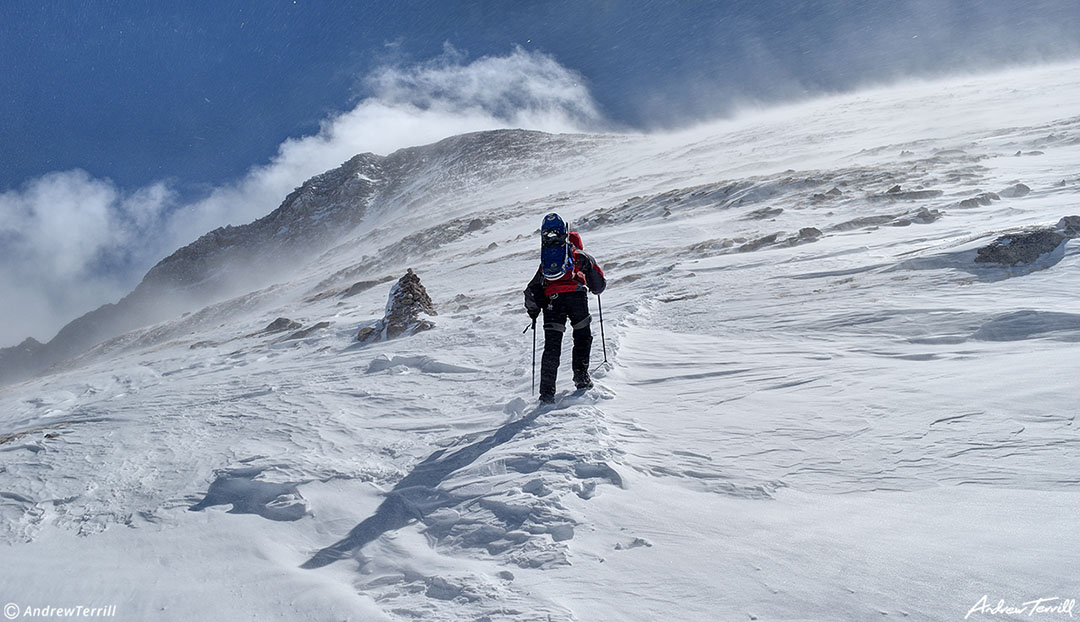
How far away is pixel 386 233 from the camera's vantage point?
6175 cm

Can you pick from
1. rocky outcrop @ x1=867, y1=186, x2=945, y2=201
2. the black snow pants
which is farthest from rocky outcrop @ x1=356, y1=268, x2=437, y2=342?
rocky outcrop @ x1=867, y1=186, x2=945, y2=201

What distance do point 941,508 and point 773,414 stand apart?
194cm

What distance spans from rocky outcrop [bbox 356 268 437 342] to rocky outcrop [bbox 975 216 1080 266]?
32.1 feet

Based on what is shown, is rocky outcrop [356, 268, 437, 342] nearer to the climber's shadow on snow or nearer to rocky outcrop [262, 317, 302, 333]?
rocky outcrop [262, 317, 302, 333]


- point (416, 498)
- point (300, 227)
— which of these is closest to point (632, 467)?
point (416, 498)

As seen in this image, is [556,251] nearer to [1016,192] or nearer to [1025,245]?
[1025,245]

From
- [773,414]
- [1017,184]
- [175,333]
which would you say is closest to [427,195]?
[175,333]

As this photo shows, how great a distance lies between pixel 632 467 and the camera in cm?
480

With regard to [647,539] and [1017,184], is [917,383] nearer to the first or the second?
[647,539]

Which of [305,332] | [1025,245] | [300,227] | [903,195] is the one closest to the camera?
[1025,245]

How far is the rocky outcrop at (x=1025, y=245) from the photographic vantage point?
905 centimetres

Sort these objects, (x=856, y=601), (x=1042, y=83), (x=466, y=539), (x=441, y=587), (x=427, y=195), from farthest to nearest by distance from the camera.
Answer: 1. (x=427, y=195)
2. (x=1042, y=83)
3. (x=466, y=539)
4. (x=441, y=587)
5. (x=856, y=601)

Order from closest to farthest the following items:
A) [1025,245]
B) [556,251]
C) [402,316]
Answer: [556,251]
[1025,245]
[402,316]

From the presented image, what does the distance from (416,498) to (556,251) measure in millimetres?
3143
